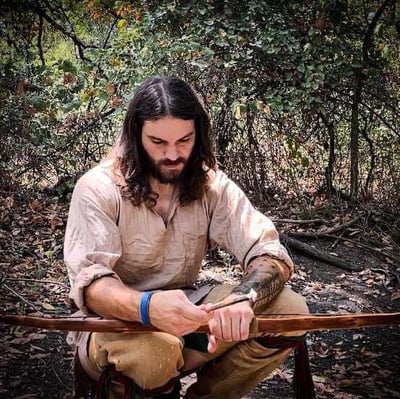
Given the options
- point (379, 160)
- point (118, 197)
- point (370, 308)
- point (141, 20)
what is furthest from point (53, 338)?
point (379, 160)

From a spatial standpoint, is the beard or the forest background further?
the forest background

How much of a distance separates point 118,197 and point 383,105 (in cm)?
372

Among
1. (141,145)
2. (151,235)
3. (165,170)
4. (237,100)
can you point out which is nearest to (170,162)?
(165,170)

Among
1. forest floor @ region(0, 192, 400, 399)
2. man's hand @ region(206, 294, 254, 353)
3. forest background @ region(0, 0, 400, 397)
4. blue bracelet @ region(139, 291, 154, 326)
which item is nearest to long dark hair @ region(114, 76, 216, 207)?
blue bracelet @ region(139, 291, 154, 326)

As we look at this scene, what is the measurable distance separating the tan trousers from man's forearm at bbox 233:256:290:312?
2.2 inches

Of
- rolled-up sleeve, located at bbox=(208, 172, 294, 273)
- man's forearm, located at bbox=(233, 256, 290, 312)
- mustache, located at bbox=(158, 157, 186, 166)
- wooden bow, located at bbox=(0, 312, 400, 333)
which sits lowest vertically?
wooden bow, located at bbox=(0, 312, 400, 333)

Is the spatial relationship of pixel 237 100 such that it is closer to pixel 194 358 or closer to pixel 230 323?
pixel 194 358

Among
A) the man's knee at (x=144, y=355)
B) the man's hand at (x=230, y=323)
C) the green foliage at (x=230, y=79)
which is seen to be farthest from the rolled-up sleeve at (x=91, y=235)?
the green foliage at (x=230, y=79)

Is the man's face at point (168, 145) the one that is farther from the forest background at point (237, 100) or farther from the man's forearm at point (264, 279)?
the forest background at point (237, 100)

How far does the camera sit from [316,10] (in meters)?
5.21

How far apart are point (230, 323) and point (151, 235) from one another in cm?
52

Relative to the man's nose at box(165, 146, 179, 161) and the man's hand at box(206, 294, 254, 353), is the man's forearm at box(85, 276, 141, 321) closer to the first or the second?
the man's hand at box(206, 294, 254, 353)

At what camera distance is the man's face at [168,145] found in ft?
7.63

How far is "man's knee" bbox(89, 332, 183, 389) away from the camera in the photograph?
6.93ft
